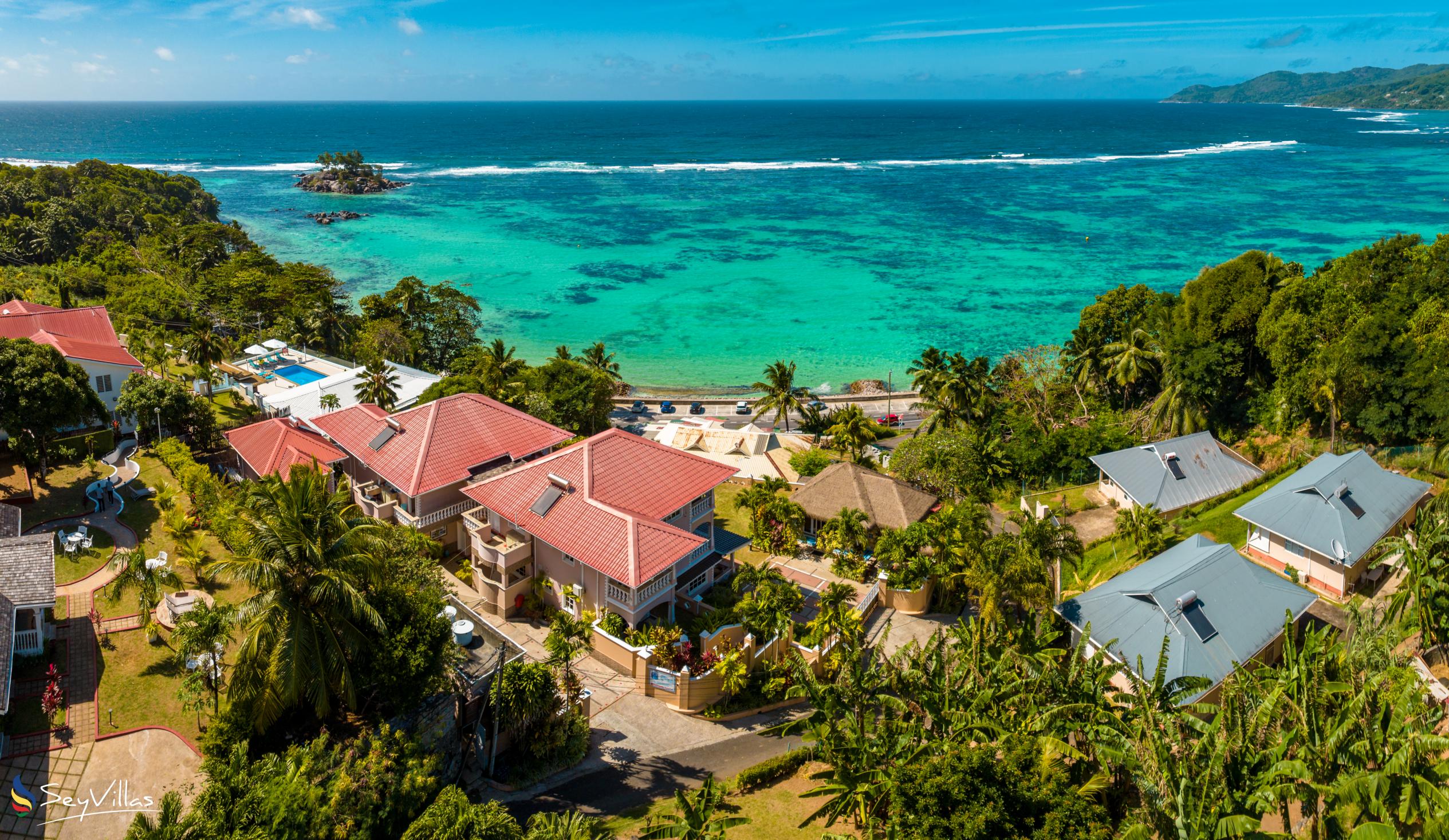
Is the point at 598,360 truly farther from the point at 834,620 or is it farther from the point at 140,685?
the point at 140,685

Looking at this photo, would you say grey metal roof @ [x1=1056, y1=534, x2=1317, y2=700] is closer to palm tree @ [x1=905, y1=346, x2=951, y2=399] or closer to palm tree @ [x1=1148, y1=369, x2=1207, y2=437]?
palm tree @ [x1=1148, y1=369, x2=1207, y2=437]

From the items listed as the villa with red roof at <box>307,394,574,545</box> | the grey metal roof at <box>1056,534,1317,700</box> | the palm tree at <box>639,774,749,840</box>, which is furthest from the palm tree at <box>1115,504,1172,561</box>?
the villa with red roof at <box>307,394,574,545</box>

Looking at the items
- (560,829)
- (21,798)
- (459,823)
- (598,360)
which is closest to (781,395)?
(598,360)

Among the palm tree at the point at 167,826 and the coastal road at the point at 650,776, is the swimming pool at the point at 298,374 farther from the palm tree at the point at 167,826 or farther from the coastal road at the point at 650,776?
Answer: the palm tree at the point at 167,826

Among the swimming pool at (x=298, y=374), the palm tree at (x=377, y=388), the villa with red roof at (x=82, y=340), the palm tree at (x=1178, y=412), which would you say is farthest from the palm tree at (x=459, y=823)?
the palm tree at (x=1178, y=412)

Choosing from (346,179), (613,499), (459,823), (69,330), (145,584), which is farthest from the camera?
(346,179)

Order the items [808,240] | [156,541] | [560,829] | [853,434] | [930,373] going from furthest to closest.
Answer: [808,240] → [930,373] → [853,434] → [156,541] → [560,829]
